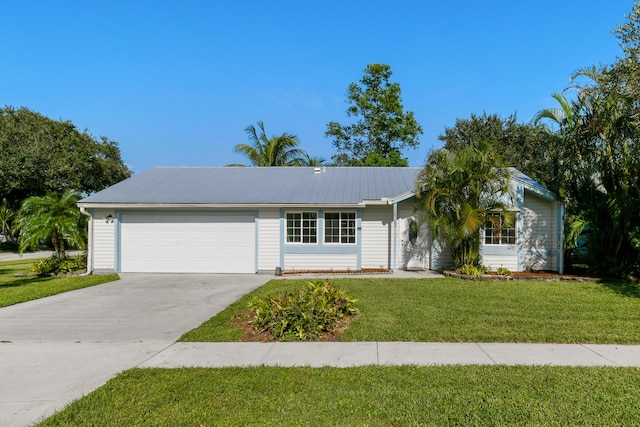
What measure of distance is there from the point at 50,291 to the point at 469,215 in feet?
39.7

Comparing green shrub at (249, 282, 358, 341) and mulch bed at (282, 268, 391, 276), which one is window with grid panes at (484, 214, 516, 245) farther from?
green shrub at (249, 282, 358, 341)

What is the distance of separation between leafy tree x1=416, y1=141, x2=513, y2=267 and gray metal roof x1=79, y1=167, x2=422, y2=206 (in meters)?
1.11

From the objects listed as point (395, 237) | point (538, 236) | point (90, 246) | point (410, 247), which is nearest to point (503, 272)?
point (538, 236)

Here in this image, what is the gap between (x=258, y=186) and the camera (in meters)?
14.6

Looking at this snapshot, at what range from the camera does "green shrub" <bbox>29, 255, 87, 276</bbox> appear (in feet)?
42.4

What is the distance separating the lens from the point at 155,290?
10.2 metres

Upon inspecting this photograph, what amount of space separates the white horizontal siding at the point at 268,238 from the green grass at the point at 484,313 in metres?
2.41

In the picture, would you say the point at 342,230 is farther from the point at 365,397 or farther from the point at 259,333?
the point at 365,397

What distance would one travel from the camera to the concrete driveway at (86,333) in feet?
13.3

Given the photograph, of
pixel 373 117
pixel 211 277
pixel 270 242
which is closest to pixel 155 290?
pixel 211 277

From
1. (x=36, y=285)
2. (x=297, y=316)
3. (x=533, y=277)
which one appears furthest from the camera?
(x=533, y=277)

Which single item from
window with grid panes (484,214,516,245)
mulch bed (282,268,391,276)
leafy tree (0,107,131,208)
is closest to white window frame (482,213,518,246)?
window with grid panes (484,214,516,245)

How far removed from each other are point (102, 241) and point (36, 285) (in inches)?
103

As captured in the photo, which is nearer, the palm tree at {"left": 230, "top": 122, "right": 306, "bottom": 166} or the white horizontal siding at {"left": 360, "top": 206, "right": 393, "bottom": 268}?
the white horizontal siding at {"left": 360, "top": 206, "right": 393, "bottom": 268}
